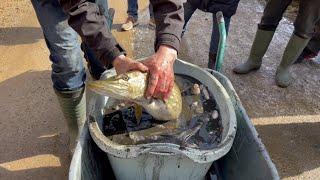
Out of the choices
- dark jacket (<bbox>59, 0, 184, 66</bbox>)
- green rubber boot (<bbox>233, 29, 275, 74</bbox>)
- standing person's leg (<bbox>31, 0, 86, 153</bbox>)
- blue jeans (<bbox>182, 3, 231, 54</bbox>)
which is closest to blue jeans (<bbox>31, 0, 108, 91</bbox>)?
standing person's leg (<bbox>31, 0, 86, 153</bbox>)

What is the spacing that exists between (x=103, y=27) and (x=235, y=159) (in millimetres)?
913

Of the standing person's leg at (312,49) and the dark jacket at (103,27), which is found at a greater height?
the dark jacket at (103,27)

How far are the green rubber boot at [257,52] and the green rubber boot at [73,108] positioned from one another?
1586 millimetres

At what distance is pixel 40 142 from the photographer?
2664 mm

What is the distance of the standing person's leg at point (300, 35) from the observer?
2975mm

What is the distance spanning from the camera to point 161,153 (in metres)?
1.58

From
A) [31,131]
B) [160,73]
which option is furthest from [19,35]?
[160,73]

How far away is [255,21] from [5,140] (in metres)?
2.83

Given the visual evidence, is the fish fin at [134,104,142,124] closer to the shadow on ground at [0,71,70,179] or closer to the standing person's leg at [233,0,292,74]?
the shadow on ground at [0,71,70,179]

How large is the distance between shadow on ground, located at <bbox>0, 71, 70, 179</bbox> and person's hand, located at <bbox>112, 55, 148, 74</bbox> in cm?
107

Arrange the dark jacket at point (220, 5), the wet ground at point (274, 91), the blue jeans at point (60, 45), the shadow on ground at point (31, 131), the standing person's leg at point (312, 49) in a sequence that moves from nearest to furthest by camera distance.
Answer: the blue jeans at point (60, 45) < the shadow on ground at point (31, 131) < the wet ground at point (274, 91) < the dark jacket at point (220, 5) < the standing person's leg at point (312, 49)

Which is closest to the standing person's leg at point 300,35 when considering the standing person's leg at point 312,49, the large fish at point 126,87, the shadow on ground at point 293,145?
the standing person's leg at point 312,49

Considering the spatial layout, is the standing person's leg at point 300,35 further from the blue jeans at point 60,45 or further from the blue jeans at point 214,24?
the blue jeans at point 60,45

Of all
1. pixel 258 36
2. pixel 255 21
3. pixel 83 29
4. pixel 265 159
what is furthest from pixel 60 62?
pixel 255 21
